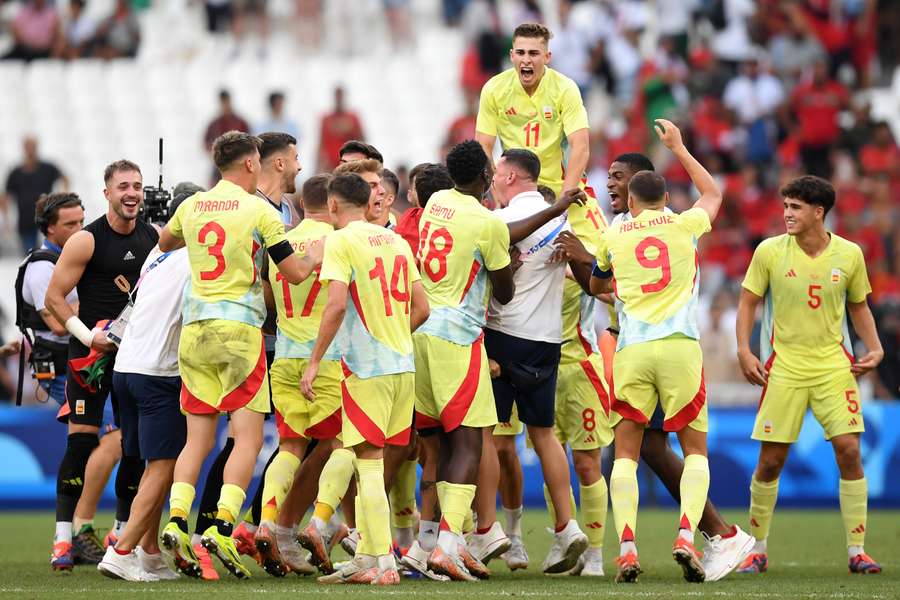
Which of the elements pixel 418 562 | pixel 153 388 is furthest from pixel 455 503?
pixel 153 388

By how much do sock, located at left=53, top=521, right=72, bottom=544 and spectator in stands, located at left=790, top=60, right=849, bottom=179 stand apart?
14728 millimetres

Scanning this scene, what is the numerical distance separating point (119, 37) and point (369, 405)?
1785cm

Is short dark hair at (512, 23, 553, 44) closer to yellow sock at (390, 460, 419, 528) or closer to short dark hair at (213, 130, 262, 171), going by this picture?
short dark hair at (213, 130, 262, 171)

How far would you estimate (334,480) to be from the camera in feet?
34.0

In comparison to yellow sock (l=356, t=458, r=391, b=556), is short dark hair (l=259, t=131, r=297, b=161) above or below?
above

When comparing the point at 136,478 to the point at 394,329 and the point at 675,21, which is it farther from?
the point at 675,21

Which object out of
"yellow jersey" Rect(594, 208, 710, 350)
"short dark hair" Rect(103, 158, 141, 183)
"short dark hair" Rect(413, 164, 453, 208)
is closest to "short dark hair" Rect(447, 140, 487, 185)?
"short dark hair" Rect(413, 164, 453, 208)

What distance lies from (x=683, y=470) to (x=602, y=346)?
2.20 metres

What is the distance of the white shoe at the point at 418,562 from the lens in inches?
409

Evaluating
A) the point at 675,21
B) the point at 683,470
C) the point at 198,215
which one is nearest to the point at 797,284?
the point at 683,470

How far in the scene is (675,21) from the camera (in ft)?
85.6

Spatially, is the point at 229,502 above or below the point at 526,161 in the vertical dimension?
below

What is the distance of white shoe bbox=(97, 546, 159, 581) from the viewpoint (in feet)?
33.4

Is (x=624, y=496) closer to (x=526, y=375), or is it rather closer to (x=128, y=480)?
(x=526, y=375)
